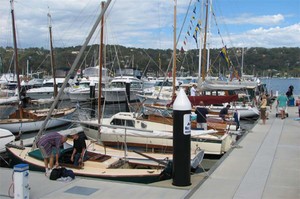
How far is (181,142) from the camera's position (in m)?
8.70

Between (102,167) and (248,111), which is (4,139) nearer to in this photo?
(102,167)

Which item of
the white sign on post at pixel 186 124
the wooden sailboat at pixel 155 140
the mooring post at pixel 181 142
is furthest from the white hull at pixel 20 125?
the white sign on post at pixel 186 124

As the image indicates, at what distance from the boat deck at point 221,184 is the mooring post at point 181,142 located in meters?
0.26

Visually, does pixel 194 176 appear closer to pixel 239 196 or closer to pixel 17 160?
pixel 239 196

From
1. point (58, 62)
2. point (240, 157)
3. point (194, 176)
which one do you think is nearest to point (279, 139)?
point (240, 157)

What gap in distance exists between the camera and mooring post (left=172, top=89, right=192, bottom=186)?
8.70m

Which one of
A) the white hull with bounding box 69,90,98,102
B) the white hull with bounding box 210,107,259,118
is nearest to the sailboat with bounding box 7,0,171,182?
the white hull with bounding box 210,107,259,118

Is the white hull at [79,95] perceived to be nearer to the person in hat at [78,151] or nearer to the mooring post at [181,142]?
the person in hat at [78,151]

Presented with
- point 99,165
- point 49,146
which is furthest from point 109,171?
point 49,146

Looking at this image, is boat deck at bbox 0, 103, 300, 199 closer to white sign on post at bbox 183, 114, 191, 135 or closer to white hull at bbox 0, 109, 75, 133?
white sign on post at bbox 183, 114, 191, 135

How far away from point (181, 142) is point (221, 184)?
151cm

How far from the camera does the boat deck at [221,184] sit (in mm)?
8125

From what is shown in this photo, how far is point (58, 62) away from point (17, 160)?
92874 millimetres

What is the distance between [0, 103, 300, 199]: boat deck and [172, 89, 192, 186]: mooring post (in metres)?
0.26
